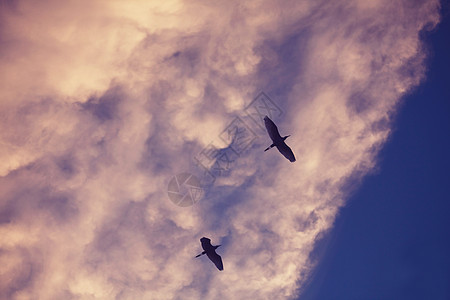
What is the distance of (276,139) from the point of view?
33.6m

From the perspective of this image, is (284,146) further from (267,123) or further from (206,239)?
(206,239)

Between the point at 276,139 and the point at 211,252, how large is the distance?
1584 cm

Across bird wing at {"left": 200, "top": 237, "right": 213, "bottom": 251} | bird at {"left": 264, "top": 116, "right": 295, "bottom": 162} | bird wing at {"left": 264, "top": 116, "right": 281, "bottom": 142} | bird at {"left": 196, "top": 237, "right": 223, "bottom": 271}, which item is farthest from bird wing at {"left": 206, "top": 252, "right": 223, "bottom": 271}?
bird wing at {"left": 264, "top": 116, "right": 281, "bottom": 142}

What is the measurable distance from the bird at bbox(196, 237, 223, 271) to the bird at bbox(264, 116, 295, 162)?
44.5 ft

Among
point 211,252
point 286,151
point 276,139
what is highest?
point 276,139

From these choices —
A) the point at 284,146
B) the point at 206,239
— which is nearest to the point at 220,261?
the point at 206,239

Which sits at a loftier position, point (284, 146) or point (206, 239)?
point (284, 146)

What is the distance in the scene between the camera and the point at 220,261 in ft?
119

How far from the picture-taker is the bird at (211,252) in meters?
34.7

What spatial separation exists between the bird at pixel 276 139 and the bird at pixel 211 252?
534 inches

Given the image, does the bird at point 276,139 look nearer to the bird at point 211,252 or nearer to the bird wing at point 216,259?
the bird at point 211,252

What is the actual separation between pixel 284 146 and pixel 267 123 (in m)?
3.76

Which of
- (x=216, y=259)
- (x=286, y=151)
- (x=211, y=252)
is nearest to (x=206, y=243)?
(x=211, y=252)

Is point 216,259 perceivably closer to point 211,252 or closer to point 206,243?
point 211,252
